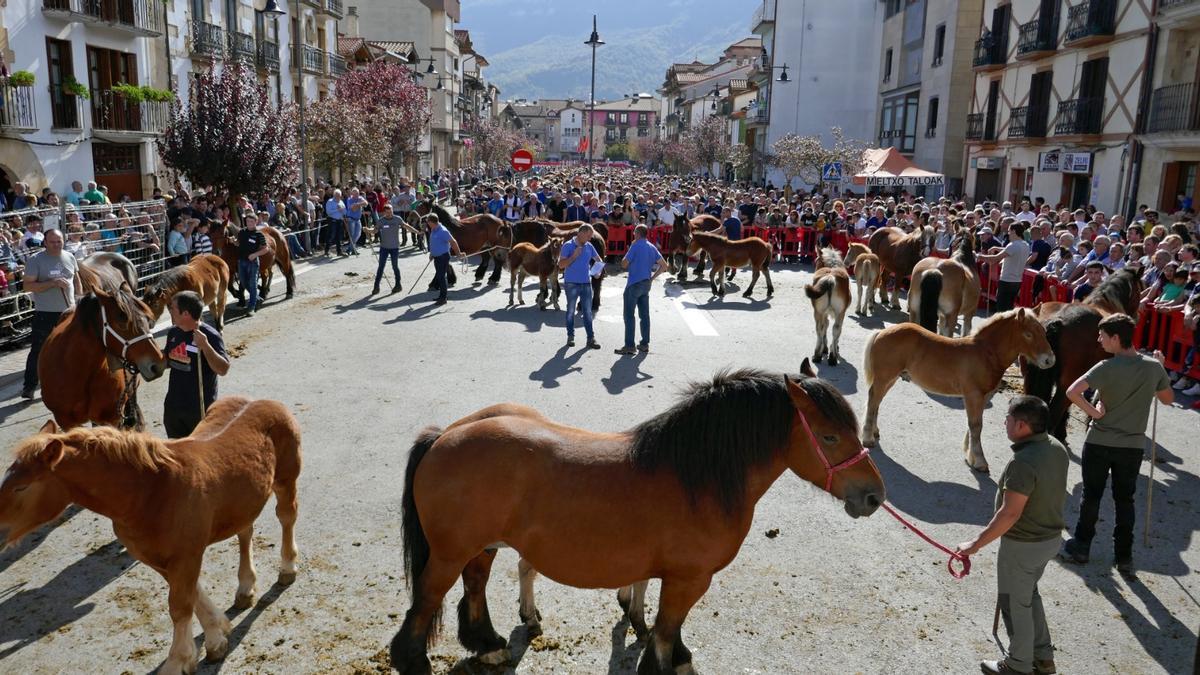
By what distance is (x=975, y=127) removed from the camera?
30266mm

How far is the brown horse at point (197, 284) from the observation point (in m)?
11.2

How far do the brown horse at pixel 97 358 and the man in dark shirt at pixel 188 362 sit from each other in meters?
0.53

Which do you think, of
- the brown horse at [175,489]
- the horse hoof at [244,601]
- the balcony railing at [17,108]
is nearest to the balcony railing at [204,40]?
A: the balcony railing at [17,108]

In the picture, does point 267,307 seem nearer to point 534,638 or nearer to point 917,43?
point 534,638

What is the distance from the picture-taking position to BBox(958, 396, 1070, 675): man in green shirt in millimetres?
4328

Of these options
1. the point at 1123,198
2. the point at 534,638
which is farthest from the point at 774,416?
the point at 1123,198

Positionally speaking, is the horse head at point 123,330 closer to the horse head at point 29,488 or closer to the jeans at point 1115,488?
the horse head at point 29,488

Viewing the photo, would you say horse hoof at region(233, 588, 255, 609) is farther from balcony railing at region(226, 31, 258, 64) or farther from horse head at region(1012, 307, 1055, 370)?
balcony railing at region(226, 31, 258, 64)

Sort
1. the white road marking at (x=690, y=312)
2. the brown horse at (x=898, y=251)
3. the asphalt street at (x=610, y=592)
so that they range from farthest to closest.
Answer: the brown horse at (x=898, y=251)
the white road marking at (x=690, y=312)
the asphalt street at (x=610, y=592)

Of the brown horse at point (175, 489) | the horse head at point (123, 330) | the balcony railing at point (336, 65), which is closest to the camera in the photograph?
the brown horse at point (175, 489)

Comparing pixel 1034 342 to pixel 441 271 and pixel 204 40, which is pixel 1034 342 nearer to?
pixel 441 271

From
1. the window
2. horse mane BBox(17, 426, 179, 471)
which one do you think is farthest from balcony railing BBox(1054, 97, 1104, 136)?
the window

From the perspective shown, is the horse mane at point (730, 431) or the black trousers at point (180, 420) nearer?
the horse mane at point (730, 431)

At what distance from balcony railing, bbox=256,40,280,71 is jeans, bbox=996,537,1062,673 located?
108 ft
